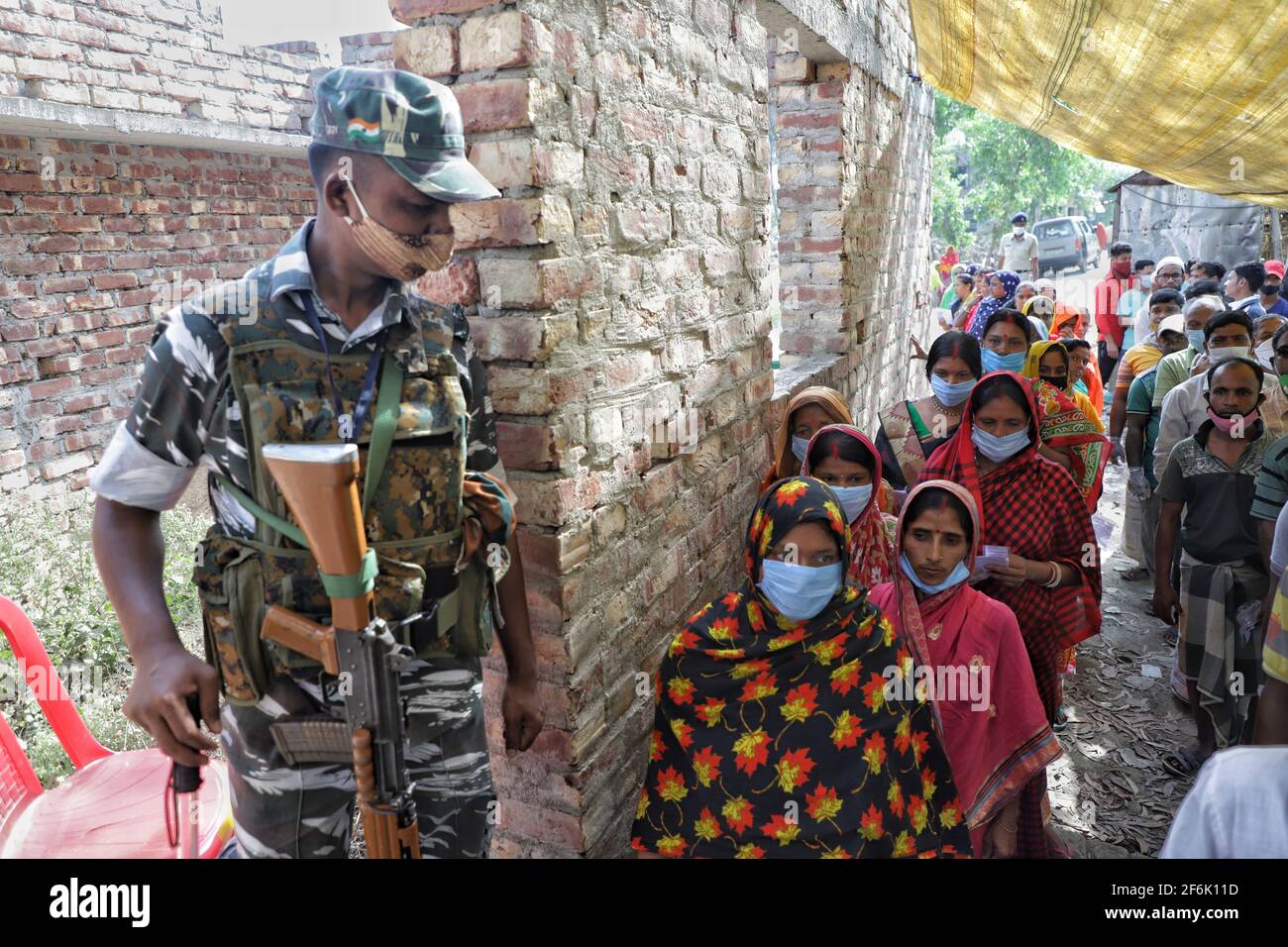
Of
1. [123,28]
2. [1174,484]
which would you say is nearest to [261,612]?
[1174,484]

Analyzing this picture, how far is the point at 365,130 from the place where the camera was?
1365mm

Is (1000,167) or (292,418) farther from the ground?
(1000,167)

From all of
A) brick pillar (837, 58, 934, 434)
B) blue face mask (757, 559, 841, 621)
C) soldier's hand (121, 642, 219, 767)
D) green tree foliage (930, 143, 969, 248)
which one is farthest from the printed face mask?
green tree foliage (930, 143, 969, 248)

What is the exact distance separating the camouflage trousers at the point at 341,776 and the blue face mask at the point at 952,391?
272 centimetres

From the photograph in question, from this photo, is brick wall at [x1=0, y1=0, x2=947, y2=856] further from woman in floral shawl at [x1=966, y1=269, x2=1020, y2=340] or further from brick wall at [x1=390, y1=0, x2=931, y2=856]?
woman in floral shawl at [x1=966, y1=269, x2=1020, y2=340]

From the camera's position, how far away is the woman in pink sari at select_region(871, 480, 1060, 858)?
246 centimetres

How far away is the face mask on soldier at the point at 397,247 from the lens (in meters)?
1.43

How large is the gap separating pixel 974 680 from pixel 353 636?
1891 millimetres

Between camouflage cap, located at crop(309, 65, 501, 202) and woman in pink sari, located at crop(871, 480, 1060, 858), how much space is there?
1807mm

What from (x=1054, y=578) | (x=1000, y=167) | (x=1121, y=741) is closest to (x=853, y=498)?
(x=1054, y=578)

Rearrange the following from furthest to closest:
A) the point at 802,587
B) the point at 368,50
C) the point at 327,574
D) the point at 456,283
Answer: the point at 368,50 < the point at 802,587 < the point at 456,283 < the point at 327,574

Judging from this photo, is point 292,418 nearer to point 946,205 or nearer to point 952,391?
point 952,391

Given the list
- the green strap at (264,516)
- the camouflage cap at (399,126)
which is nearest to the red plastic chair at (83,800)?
the green strap at (264,516)

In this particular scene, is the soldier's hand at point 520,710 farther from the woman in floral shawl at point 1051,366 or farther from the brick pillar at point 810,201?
the woman in floral shawl at point 1051,366
